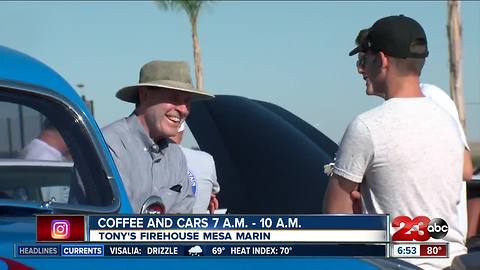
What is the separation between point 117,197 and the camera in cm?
317

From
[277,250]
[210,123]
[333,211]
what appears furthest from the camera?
[210,123]

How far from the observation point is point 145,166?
12.7ft

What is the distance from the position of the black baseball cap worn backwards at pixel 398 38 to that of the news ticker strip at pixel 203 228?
0.85 metres

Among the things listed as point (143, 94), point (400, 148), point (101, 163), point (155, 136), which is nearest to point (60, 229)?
point (101, 163)

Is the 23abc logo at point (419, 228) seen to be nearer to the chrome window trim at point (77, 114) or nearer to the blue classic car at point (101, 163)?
the blue classic car at point (101, 163)

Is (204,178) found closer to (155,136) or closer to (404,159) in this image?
(155,136)

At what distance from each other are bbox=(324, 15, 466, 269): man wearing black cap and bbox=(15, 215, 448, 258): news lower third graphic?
1.82 ft

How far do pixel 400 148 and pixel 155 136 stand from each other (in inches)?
49.4

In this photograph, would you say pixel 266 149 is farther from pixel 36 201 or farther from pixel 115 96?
pixel 36 201

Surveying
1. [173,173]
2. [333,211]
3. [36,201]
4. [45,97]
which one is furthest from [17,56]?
[333,211]

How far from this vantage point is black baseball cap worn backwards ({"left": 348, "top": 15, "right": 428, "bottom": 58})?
3330 millimetres

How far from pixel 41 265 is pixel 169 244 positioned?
344mm

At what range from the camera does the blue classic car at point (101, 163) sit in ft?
8.63

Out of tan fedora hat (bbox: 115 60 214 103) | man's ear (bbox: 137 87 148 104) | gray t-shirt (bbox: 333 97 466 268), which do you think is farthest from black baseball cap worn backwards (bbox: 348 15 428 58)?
man's ear (bbox: 137 87 148 104)
